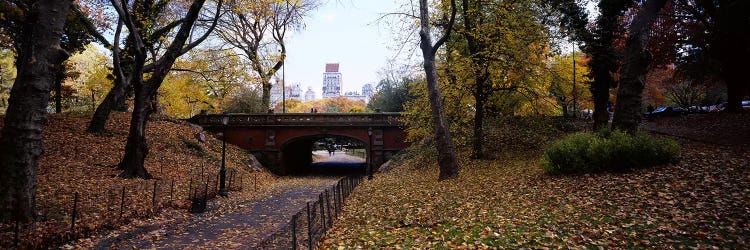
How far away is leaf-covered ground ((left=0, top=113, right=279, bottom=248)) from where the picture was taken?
8.66 meters

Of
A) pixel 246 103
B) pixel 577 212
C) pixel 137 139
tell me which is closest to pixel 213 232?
pixel 137 139

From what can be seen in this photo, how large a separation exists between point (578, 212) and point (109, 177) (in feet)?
47.3

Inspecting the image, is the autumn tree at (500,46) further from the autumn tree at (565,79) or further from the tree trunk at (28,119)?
the tree trunk at (28,119)

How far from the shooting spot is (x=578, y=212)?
7223 millimetres

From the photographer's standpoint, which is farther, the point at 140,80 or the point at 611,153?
→ the point at 140,80

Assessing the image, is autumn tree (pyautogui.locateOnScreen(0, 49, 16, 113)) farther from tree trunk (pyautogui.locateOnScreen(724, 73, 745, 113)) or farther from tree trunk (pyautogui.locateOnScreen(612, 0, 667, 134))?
tree trunk (pyautogui.locateOnScreen(724, 73, 745, 113))

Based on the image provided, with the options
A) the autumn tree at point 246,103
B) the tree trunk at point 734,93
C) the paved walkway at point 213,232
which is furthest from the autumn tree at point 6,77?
the tree trunk at point 734,93

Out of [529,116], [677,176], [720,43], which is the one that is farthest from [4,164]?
[720,43]

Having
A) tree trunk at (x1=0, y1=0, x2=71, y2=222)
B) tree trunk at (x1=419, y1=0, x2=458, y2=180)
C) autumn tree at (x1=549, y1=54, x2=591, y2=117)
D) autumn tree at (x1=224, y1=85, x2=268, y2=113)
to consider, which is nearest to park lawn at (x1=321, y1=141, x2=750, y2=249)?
tree trunk at (x1=419, y1=0, x2=458, y2=180)

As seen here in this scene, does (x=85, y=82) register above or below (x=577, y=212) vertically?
above

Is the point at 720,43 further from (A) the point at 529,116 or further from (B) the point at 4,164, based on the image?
(B) the point at 4,164

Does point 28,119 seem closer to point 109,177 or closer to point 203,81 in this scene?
point 109,177

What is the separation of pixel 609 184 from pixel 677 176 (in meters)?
1.39

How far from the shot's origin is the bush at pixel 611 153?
32.1 ft
